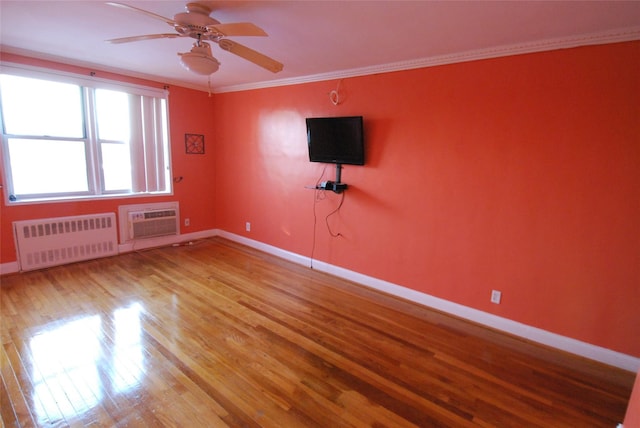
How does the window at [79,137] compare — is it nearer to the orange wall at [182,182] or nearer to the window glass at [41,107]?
the window glass at [41,107]

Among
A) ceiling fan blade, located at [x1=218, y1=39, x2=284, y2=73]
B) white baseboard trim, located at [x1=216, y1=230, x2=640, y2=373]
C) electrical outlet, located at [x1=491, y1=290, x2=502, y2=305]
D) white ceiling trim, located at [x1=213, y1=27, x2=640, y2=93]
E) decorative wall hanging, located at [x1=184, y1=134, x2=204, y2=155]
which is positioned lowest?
white baseboard trim, located at [x1=216, y1=230, x2=640, y2=373]

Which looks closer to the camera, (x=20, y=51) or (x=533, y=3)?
(x=533, y=3)

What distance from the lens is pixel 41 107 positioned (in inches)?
137

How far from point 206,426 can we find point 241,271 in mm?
2220

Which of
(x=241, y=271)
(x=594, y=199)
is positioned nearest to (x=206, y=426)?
(x=241, y=271)

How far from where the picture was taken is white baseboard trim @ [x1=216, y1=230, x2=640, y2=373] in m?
2.29

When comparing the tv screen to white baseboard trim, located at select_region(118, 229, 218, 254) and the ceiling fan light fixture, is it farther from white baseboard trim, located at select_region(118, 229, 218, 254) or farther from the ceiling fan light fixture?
white baseboard trim, located at select_region(118, 229, 218, 254)

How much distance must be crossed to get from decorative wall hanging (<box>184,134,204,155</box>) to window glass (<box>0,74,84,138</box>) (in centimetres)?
129

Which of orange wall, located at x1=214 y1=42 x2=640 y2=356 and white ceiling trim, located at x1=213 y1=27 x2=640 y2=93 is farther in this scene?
orange wall, located at x1=214 y1=42 x2=640 y2=356

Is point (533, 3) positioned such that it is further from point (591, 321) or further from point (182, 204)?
point (182, 204)

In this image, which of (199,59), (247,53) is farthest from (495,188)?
(199,59)

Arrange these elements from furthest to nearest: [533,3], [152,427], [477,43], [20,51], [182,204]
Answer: [182,204], [20,51], [477,43], [533,3], [152,427]

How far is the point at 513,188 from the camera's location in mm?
2547

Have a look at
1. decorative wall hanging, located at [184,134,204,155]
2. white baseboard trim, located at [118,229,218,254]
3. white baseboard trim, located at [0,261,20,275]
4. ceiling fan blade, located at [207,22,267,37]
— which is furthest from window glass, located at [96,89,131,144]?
ceiling fan blade, located at [207,22,267,37]
